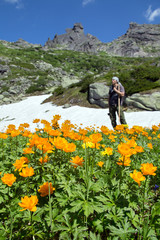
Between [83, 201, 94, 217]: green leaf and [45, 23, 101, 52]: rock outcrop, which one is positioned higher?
[45, 23, 101, 52]: rock outcrop

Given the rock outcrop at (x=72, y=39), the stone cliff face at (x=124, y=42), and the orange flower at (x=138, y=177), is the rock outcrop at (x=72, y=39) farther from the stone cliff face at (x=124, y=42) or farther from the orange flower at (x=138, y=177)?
the orange flower at (x=138, y=177)

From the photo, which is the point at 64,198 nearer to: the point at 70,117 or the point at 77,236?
the point at 77,236

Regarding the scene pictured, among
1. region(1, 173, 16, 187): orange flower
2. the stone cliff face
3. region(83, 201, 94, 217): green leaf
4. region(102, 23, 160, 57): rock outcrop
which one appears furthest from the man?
region(102, 23, 160, 57): rock outcrop

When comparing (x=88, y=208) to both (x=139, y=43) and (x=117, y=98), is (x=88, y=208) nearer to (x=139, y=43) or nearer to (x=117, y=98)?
(x=117, y=98)

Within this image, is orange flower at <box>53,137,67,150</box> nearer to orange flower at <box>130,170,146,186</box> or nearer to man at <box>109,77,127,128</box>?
orange flower at <box>130,170,146,186</box>

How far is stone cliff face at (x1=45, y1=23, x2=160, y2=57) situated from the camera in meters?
107

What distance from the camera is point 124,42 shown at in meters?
125

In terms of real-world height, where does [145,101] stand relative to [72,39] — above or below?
below

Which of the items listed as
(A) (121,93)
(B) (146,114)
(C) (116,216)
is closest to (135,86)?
(B) (146,114)

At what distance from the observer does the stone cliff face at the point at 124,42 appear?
107375 mm

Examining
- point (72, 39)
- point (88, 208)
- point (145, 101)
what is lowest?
point (88, 208)

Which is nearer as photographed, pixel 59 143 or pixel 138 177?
pixel 138 177

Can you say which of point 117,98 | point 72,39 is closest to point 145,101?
point 117,98

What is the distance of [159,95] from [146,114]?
7.04 ft
